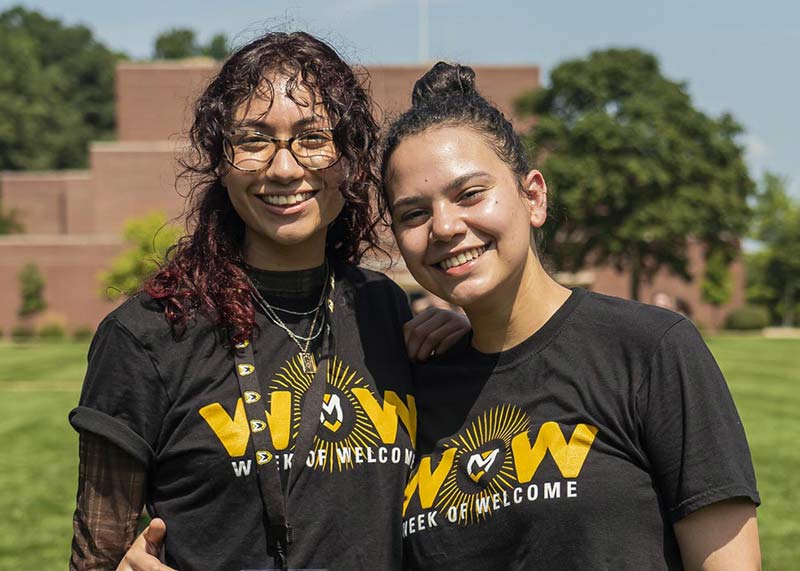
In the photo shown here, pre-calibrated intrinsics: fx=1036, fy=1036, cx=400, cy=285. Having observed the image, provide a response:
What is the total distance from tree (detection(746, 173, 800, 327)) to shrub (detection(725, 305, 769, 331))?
6.31 metres

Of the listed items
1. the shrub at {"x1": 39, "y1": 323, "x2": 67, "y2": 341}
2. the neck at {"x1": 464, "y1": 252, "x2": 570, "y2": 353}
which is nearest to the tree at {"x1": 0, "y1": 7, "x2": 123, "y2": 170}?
the shrub at {"x1": 39, "y1": 323, "x2": 67, "y2": 341}

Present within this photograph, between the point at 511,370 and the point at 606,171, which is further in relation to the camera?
the point at 606,171

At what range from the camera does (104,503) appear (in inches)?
109

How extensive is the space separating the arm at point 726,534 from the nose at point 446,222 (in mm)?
910

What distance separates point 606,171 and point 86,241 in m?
26.7

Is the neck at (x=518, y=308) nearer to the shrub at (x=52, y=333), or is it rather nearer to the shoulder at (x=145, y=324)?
the shoulder at (x=145, y=324)

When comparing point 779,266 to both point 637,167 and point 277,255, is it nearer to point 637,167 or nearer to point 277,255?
point 637,167

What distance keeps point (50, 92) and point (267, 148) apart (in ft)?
282

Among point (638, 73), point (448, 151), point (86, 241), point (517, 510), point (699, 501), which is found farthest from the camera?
point (86, 241)

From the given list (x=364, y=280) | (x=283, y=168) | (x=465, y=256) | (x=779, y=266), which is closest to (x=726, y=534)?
(x=465, y=256)

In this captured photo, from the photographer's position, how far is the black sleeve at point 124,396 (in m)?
2.69

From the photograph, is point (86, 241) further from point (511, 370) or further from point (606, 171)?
point (511, 370)

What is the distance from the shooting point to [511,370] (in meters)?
2.77

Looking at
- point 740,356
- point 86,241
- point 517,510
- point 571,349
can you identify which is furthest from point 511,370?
point 86,241
